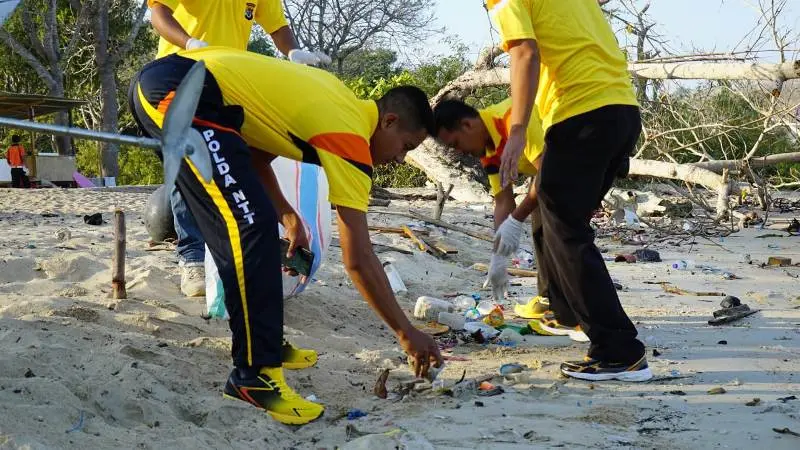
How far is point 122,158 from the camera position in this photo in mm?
24938

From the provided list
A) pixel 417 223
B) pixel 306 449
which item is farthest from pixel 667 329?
pixel 417 223

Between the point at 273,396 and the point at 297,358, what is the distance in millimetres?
629

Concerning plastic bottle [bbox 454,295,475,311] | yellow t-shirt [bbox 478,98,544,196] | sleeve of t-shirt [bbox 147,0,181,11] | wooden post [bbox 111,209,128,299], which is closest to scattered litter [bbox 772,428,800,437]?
yellow t-shirt [bbox 478,98,544,196]

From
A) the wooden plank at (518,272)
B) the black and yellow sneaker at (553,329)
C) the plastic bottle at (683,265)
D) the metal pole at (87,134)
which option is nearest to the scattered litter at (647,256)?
the plastic bottle at (683,265)

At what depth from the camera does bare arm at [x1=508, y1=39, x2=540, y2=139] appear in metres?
3.20

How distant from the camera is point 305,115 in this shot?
2678mm

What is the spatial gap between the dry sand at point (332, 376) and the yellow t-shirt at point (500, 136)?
2.97 feet

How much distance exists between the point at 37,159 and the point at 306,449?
1719cm

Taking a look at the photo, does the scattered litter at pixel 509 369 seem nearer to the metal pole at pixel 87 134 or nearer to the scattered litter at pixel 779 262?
the metal pole at pixel 87 134

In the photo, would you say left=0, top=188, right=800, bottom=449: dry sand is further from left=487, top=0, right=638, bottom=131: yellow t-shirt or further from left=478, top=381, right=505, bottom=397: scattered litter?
left=487, top=0, right=638, bottom=131: yellow t-shirt

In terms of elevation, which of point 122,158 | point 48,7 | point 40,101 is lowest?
point 122,158

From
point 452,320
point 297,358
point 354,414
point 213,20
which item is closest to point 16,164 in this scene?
point 213,20

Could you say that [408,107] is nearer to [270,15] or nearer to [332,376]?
[332,376]

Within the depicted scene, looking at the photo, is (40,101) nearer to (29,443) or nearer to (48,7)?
(48,7)
